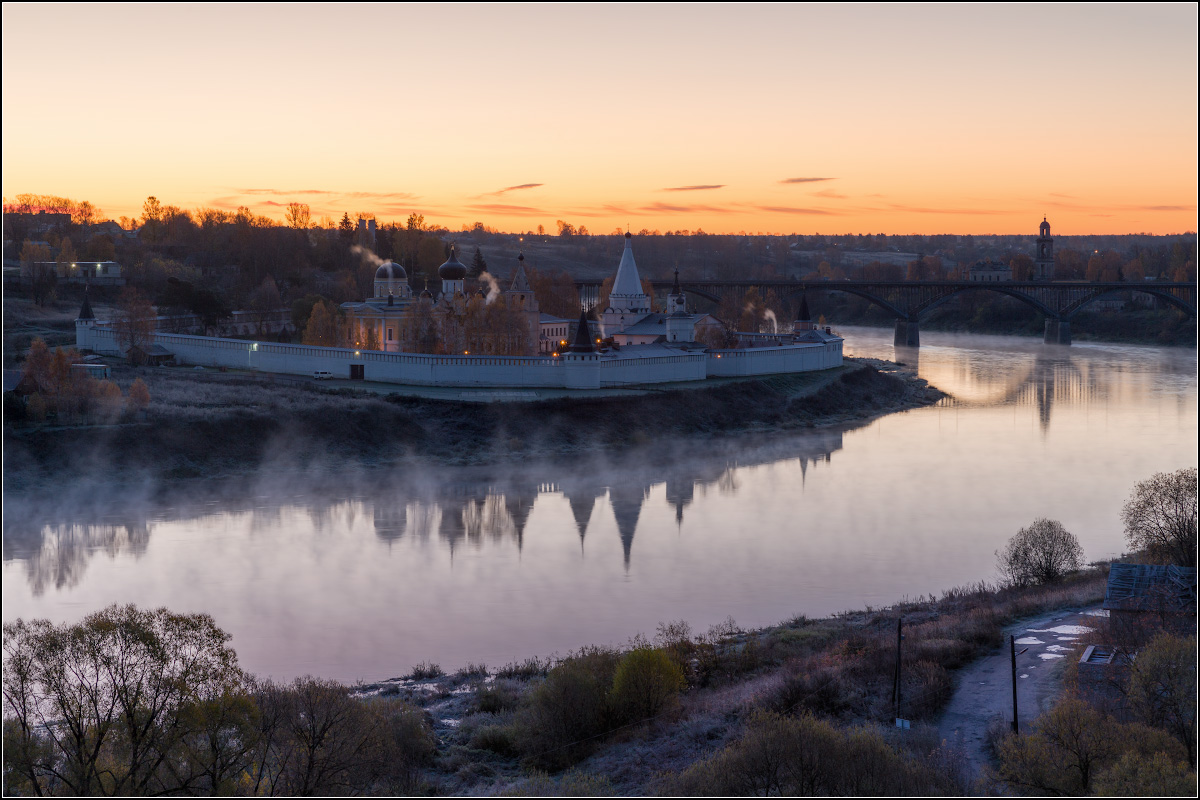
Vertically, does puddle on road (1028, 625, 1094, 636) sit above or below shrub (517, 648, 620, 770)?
above

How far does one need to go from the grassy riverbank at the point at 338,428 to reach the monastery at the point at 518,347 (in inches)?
82.7

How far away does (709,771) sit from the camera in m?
10.5

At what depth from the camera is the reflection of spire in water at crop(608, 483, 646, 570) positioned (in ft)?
79.5

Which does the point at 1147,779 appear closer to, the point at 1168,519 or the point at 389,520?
the point at 1168,519

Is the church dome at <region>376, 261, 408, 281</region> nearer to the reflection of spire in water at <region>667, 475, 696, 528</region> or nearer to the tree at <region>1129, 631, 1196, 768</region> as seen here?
the reflection of spire in water at <region>667, 475, 696, 528</region>

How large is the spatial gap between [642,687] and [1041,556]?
391 inches

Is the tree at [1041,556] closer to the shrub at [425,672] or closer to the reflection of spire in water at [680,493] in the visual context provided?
the reflection of spire in water at [680,493]

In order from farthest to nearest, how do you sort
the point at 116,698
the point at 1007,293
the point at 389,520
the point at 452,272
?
the point at 1007,293 < the point at 452,272 < the point at 389,520 < the point at 116,698

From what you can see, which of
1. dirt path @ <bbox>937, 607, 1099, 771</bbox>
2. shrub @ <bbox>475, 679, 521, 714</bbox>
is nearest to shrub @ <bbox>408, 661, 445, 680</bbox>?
shrub @ <bbox>475, 679, 521, 714</bbox>

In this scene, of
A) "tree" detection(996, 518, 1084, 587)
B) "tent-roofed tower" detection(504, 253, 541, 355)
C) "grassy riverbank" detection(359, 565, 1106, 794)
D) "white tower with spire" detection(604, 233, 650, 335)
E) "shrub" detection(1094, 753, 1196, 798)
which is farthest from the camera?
"white tower with spire" detection(604, 233, 650, 335)

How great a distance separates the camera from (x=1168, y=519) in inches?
720

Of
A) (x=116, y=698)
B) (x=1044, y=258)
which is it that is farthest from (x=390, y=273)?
(x=1044, y=258)

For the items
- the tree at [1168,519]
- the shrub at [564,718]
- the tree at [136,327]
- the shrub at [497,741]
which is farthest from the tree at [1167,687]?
the tree at [136,327]

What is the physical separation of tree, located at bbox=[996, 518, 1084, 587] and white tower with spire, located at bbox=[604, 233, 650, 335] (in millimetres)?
31406
